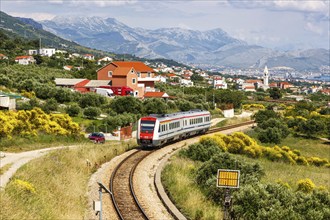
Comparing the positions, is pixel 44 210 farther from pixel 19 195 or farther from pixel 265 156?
pixel 265 156

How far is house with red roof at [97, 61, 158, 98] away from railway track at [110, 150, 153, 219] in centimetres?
5074

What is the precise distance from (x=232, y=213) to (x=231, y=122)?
43.6 metres

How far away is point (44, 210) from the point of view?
14.4 meters

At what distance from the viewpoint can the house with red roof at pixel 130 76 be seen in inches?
3083

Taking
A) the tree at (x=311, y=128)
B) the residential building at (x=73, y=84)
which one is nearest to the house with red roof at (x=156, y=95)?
the residential building at (x=73, y=84)

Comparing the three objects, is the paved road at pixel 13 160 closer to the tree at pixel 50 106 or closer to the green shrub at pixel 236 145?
the green shrub at pixel 236 145

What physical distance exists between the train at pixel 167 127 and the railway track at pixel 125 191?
359 centimetres

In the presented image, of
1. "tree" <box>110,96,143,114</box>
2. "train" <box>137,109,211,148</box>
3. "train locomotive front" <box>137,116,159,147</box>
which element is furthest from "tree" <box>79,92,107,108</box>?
"train locomotive front" <box>137,116,159,147</box>

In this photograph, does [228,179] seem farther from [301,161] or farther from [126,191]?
[301,161]

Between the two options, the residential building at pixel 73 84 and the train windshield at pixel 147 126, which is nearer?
the train windshield at pixel 147 126

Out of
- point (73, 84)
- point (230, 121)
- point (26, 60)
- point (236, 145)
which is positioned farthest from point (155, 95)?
point (26, 60)

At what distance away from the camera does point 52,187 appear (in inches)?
713

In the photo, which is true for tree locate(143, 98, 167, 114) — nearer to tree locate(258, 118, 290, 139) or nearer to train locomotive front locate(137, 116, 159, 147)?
tree locate(258, 118, 290, 139)

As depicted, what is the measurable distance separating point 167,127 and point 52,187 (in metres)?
16.9
